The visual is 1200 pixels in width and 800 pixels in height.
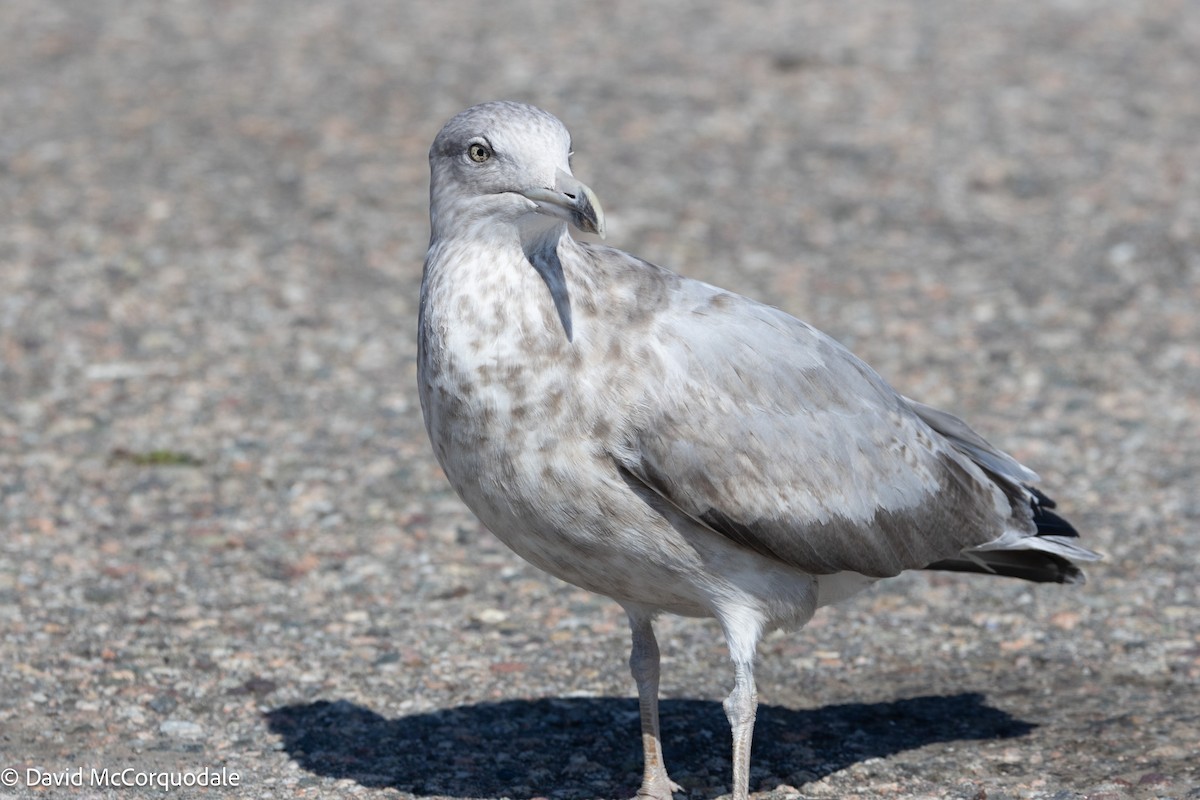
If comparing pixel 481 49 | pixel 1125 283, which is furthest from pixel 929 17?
pixel 1125 283

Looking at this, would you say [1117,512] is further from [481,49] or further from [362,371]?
[481,49]

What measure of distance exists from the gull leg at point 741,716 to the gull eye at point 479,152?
171cm

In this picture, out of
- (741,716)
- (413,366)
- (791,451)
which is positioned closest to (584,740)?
(741,716)

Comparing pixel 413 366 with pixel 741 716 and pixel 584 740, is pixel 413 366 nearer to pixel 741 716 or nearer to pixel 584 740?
pixel 584 740

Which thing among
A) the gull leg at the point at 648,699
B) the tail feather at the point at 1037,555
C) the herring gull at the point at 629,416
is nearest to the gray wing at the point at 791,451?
the herring gull at the point at 629,416

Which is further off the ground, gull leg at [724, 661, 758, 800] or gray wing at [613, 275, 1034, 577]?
gray wing at [613, 275, 1034, 577]

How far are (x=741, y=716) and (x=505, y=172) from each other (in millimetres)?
1810

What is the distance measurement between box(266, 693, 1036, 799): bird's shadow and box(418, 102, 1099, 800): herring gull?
44cm

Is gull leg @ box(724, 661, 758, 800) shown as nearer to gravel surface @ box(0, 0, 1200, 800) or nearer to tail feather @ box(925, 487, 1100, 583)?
gravel surface @ box(0, 0, 1200, 800)

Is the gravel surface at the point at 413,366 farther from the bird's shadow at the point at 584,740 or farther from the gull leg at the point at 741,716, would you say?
the gull leg at the point at 741,716

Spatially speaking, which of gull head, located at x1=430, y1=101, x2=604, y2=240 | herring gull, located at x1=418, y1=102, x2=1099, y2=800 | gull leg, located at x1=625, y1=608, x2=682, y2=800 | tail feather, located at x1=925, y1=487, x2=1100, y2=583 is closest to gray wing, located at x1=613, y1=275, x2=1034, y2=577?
herring gull, located at x1=418, y1=102, x2=1099, y2=800

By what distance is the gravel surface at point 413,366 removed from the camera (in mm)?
5793

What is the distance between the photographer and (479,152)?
475 cm

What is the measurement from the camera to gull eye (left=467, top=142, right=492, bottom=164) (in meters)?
4.73
